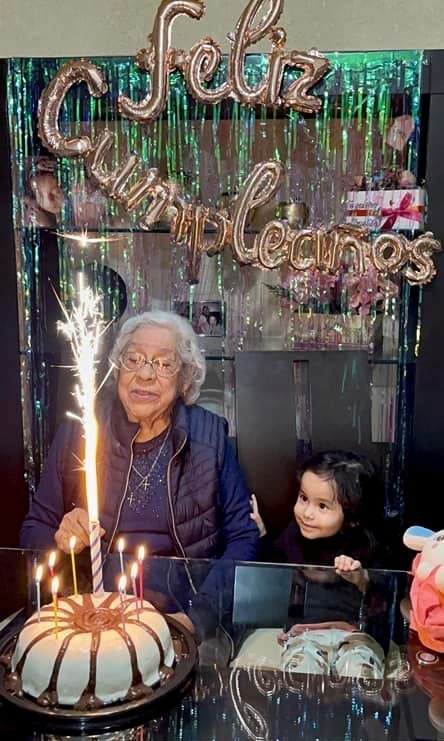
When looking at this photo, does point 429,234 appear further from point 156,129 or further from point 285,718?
point 285,718

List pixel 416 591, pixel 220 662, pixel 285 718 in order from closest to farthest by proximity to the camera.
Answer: pixel 285 718, pixel 220 662, pixel 416 591

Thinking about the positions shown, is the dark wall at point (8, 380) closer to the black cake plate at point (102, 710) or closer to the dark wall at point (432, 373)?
the black cake plate at point (102, 710)

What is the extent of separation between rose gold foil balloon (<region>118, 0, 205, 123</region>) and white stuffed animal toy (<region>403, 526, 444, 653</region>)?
1.52m

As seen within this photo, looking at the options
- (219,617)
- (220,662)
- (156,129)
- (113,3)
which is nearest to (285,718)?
(220,662)

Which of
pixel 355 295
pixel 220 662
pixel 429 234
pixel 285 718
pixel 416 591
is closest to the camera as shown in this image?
pixel 285 718

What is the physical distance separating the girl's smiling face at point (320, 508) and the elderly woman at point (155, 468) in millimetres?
211

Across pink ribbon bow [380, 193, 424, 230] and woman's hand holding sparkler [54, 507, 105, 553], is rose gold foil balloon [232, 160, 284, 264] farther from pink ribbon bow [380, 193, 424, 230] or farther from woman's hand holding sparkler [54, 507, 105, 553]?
woman's hand holding sparkler [54, 507, 105, 553]

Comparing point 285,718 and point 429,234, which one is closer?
point 285,718

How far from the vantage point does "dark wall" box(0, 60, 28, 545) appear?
87.7 inches

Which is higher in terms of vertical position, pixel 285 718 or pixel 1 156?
pixel 1 156

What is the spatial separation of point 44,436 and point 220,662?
1.13m

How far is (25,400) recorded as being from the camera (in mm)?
2326

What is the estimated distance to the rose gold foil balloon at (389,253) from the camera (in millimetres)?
2127

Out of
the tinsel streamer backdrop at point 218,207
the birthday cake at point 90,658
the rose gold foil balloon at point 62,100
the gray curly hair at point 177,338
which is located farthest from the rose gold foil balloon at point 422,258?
the birthday cake at point 90,658
